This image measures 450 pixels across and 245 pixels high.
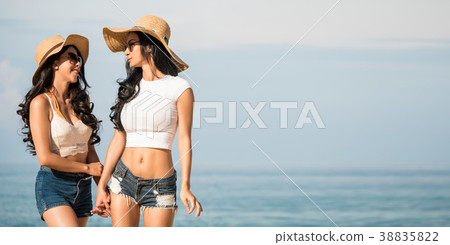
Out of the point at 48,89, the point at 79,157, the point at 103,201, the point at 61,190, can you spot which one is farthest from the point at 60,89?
the point at 103,201

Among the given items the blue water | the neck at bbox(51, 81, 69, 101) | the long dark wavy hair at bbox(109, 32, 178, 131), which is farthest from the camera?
the blue water

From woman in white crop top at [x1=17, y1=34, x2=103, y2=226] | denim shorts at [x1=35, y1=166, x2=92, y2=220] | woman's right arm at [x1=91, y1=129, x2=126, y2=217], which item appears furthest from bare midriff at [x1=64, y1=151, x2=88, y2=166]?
woman's right arm at [x1=91, y1=129, x2=126, y2=217]

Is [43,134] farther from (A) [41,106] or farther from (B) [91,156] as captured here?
(B) [91,156]

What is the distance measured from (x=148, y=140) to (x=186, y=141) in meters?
0.27

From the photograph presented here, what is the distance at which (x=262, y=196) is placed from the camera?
77.6 ft

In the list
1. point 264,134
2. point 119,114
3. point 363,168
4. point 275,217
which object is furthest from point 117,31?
point 363,168

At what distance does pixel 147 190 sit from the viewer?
383cm

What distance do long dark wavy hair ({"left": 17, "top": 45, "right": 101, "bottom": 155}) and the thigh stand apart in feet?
1.73

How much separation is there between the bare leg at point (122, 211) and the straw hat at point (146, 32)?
3.42 feet

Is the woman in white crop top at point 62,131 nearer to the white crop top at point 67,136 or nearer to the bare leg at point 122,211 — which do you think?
the white crop top at point 67,136

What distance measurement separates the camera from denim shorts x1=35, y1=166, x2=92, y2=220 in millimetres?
3857

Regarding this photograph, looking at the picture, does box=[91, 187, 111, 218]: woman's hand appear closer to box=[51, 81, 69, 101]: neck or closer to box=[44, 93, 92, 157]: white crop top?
box=[44, 93, 92, 157]: white crop top

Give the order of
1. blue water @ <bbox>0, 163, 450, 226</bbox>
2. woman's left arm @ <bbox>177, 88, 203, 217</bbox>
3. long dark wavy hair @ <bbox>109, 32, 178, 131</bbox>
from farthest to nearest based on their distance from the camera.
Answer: blue water @ <bbox>0, 163, 450, 226</bbox> < long dark wavy hair @ <bbox>109, 32, 178, 131</bbox> < woman's left arm @ <bbox>177, 88, 203, 217</bbox>
